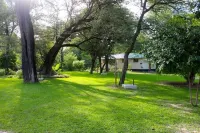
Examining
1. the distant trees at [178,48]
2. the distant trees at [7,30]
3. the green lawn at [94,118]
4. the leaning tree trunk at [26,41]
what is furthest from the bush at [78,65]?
the distant trees at [178,48]

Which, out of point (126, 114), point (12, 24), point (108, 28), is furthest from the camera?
point (12, 24)

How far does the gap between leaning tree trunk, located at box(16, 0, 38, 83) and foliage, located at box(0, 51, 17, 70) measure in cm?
1317

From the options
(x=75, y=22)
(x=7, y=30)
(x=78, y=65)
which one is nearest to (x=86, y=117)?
(x=75, y=22)

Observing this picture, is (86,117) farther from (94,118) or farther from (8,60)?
(8,60)

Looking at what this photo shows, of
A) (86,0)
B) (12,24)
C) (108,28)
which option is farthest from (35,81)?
(12,24)

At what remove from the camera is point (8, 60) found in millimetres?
28203

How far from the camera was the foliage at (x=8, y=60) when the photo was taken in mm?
27664

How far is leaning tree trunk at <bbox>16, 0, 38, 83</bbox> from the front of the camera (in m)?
15.2

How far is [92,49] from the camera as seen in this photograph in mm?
27016

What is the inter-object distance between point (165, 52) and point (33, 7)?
16.0 m

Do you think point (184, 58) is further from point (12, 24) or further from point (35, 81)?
point (12, 24)

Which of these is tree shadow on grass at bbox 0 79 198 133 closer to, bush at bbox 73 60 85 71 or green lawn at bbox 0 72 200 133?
green lawn at bbox 0 72 200 133

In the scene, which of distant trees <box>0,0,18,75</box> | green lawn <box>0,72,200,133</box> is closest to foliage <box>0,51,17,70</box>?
distant trees <box>0,0,18,75</box>

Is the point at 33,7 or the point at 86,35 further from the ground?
the point at 33,7
